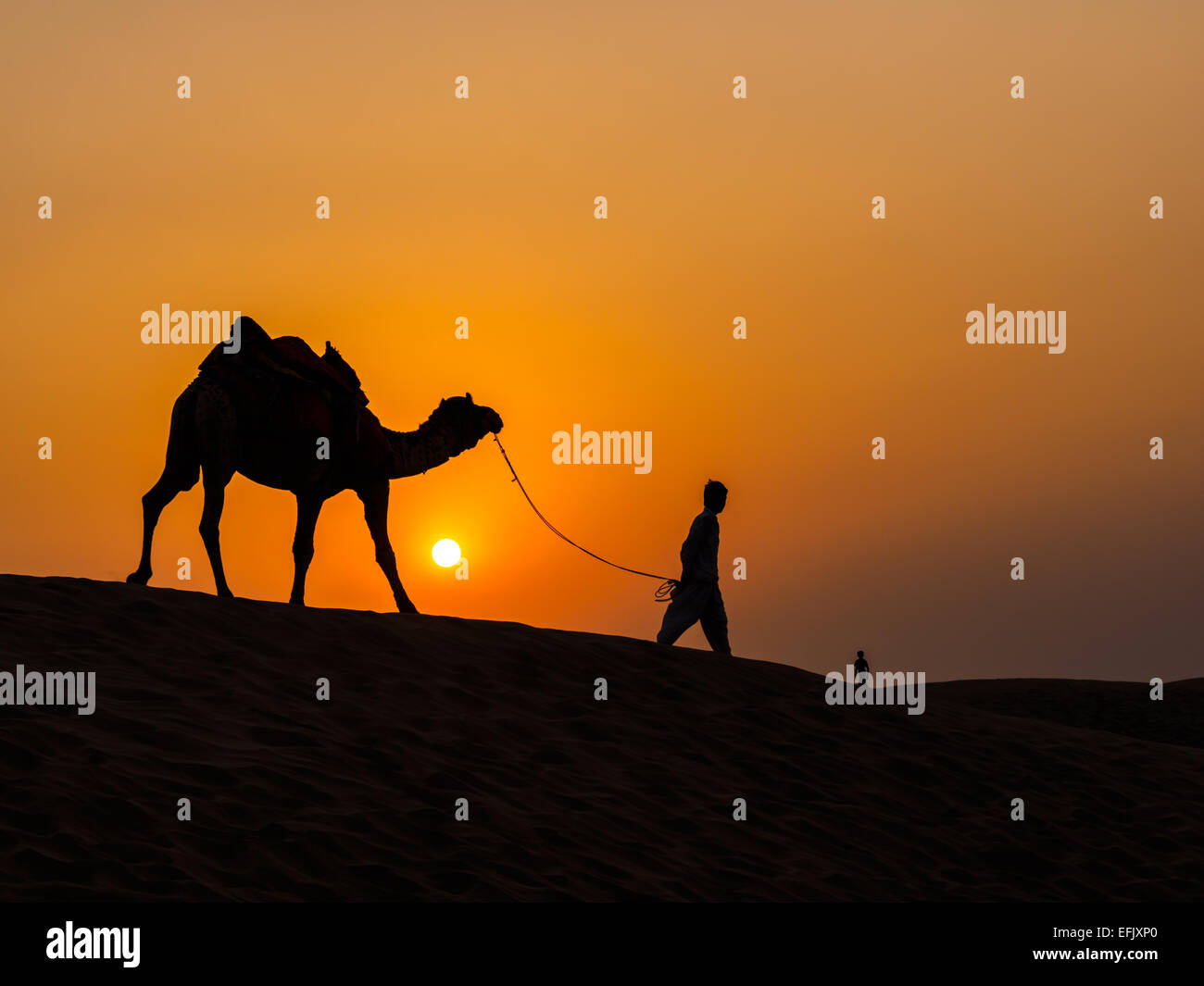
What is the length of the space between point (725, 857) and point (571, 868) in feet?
4.80

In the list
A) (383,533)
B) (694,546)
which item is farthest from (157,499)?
(694,546)

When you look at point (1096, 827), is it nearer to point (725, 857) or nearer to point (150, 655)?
point (725, 857)

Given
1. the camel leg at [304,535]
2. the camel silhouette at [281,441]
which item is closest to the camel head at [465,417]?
the camel silhouette at [281,441]

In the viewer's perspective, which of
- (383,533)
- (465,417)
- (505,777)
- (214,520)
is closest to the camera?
(505,777)

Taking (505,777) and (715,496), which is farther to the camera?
(715,496)

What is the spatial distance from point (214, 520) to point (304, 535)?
1.22m

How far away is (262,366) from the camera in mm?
14922

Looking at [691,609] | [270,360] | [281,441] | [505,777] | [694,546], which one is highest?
[270,360]

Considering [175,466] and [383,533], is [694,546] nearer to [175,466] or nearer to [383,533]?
[383,533]

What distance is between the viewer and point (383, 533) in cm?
1590

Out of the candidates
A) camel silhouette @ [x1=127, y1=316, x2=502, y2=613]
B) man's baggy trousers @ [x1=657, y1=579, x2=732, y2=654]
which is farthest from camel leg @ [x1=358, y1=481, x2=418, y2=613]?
man's baggy trousers @ [x1=657, y1=579, x2=732, y2=654]
